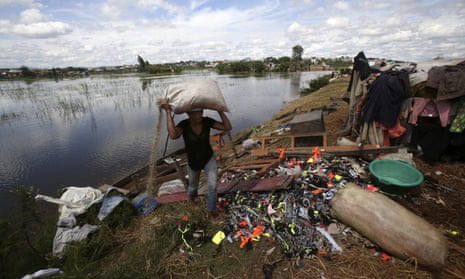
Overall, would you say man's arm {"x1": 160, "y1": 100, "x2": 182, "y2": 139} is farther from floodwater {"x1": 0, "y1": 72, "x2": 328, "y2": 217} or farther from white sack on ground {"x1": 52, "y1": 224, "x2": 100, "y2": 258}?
white sack on ground {"x1": 52, "y1": 224, "x2": 100, "y2": 258}

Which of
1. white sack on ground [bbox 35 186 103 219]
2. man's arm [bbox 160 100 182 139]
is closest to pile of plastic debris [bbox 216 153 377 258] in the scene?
man's arm [bbox 160 100 182 139]

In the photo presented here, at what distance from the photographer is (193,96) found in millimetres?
2324

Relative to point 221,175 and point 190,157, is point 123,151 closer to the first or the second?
point 221,175

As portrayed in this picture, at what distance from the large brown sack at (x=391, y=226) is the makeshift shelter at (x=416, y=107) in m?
2.10

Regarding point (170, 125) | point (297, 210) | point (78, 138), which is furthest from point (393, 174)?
point (78, 138)

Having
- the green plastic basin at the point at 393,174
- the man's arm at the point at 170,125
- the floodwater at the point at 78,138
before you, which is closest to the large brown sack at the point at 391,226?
the green plastic basin at the point at 393,174

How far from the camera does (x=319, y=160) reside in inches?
151

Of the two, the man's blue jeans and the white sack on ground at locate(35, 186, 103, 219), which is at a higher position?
the man's blue jeans

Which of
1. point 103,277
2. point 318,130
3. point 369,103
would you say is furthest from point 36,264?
point 369,103

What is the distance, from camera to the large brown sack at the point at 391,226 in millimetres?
1885

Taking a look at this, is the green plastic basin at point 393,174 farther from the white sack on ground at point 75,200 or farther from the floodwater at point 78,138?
the white sack on ground at point 75,200

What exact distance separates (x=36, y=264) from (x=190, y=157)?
2.53 m

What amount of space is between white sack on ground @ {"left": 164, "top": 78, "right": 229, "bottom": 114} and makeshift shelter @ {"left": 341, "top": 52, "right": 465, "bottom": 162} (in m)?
3.09

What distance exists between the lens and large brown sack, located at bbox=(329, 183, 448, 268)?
1.88m
